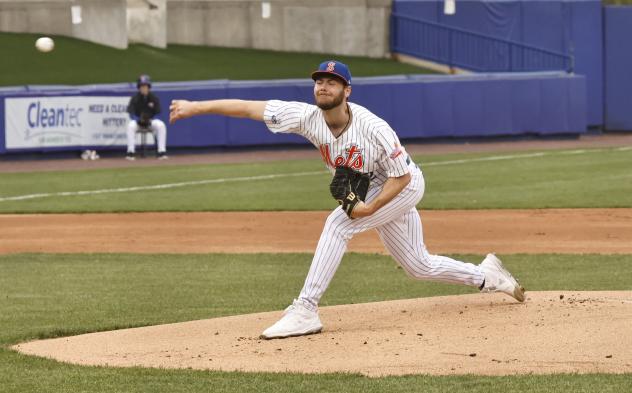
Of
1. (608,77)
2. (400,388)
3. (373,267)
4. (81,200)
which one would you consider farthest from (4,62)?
(400,388)

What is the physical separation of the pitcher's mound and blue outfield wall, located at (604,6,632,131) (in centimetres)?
2428

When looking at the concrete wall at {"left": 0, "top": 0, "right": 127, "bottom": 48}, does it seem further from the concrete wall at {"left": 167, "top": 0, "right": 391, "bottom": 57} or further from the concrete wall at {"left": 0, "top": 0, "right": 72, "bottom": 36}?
the concrete wall at {"left": 167, "top": 0, "right": 391, "bottom": 57}

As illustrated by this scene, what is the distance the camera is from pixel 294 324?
7.46 m

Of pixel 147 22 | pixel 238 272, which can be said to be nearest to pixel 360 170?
pixel 238 272

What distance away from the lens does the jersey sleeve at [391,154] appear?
7.24 meters

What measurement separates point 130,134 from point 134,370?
17541mm

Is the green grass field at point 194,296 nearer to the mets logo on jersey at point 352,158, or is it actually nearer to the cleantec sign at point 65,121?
the mets logo on jersey at point 352,158

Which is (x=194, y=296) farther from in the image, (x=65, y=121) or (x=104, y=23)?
(x=104, y=23)

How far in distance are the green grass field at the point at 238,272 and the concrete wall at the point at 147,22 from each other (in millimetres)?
10019

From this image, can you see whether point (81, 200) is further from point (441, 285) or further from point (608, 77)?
point (608, 77)

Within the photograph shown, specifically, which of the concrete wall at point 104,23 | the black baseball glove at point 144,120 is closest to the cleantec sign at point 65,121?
the black baseball glove at point 144,120

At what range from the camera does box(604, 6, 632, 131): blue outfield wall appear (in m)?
31.9

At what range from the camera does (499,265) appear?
27.3 ft

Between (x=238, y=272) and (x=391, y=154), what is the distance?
4.40 metres
